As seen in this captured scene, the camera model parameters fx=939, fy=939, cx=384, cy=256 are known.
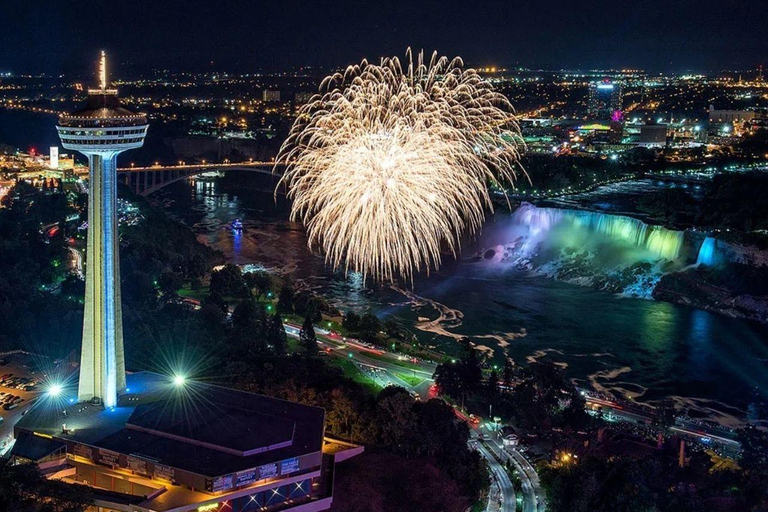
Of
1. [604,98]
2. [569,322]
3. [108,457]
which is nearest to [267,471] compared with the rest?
[108,457]

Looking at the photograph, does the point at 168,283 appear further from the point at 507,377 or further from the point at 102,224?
the point at 102,224

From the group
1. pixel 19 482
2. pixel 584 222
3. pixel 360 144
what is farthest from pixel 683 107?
pixel 19 482

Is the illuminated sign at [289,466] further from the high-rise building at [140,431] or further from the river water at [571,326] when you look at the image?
the river water at [571,326]

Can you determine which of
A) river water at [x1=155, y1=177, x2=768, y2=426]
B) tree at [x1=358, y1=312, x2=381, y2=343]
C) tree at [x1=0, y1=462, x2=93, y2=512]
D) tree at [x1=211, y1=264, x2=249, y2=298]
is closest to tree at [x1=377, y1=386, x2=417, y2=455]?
tree at [x1=0, y1=462, x2=93, y2=512]

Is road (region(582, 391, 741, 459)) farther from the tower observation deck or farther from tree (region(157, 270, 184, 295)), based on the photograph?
tree (region(157, 270, 184, 295))

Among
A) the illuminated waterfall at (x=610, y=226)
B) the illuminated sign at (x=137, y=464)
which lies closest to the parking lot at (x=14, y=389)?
the illuminated sign at (x=137, y=464)
